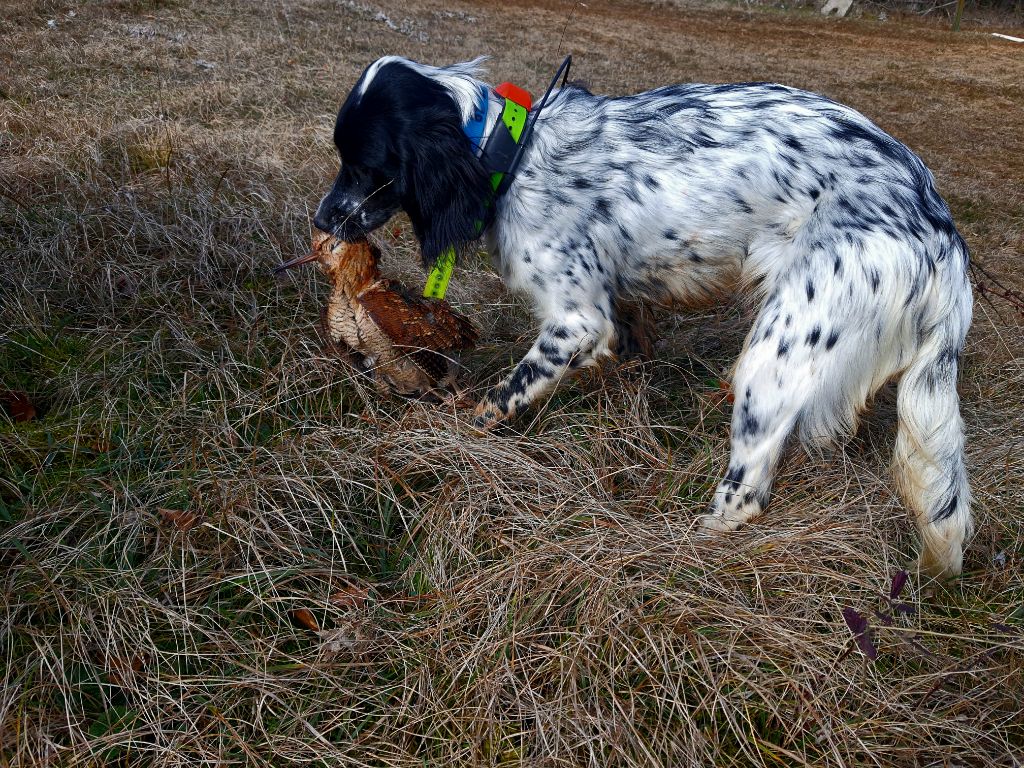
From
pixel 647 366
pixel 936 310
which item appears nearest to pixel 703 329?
pixel 647 366

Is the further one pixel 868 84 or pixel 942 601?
pixel 868 84

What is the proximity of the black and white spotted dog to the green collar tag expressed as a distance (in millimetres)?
39

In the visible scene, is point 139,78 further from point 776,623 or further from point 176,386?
point 776,623

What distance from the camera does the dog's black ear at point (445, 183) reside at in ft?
8.45

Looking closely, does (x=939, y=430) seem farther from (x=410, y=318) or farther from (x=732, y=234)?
(x=410, y=318)

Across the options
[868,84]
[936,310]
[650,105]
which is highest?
[650,105]

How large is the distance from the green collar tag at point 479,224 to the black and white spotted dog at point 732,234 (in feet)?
0.13

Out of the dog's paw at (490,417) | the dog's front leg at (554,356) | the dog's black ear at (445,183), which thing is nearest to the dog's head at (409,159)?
the dog's black ear at (445,183)

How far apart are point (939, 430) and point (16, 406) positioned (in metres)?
2.76

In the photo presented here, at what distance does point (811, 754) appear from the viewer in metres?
1.81

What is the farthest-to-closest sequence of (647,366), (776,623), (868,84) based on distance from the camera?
(868,84)
(647,366)
(776,623)

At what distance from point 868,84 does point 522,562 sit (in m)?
9.41

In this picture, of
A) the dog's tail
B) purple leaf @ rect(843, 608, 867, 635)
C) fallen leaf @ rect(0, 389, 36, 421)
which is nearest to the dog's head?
fallen leaf @ rect(0, 389, 36, 421)

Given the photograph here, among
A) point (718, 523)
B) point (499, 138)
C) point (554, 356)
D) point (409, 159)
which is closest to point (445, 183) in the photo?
point (409, 159)
